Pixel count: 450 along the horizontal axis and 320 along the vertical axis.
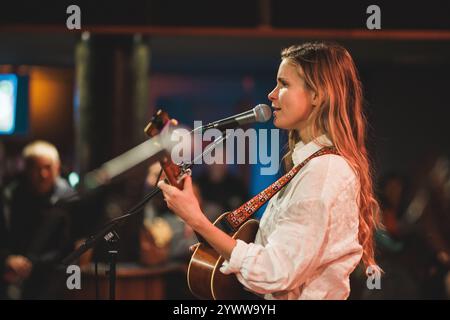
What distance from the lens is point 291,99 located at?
6.97 ft

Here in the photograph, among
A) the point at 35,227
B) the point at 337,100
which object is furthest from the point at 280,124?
the point at 35,227

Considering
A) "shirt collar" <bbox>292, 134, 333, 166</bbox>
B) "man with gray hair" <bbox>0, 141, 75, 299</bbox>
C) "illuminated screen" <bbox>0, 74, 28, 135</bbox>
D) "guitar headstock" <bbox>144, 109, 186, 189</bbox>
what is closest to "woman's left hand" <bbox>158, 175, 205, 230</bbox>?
"guitar headstock" <bbox>144, 109, 186, 189</bbox>

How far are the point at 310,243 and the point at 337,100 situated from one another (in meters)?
0.47

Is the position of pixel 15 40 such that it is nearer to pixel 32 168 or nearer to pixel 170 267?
pixel 32 168

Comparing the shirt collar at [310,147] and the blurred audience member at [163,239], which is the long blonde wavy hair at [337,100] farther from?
the blurred audience member at [163,239]

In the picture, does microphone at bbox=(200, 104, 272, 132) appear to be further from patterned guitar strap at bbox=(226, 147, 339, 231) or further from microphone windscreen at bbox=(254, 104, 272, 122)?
patterned guitar strap at bbox=(226, 147, 339, 231)

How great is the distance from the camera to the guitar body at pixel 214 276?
7.33ft

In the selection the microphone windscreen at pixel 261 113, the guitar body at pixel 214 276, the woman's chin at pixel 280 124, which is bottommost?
the guitar body at pixel 214 276

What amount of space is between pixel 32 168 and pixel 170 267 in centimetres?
125

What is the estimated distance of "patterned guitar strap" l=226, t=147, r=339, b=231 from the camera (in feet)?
6.93

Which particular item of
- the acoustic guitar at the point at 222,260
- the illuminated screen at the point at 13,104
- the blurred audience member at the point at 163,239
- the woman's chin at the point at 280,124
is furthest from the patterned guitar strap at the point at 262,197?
the illuminated screen at the point at 13,104

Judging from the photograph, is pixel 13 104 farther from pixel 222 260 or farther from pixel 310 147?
pixel 310 147

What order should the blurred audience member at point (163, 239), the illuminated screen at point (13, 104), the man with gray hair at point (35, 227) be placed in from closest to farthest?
the man with gray hair at point (35, 227)
the blurred audience member at point (163, 239)
the illuminated screen at point (13, 104)
